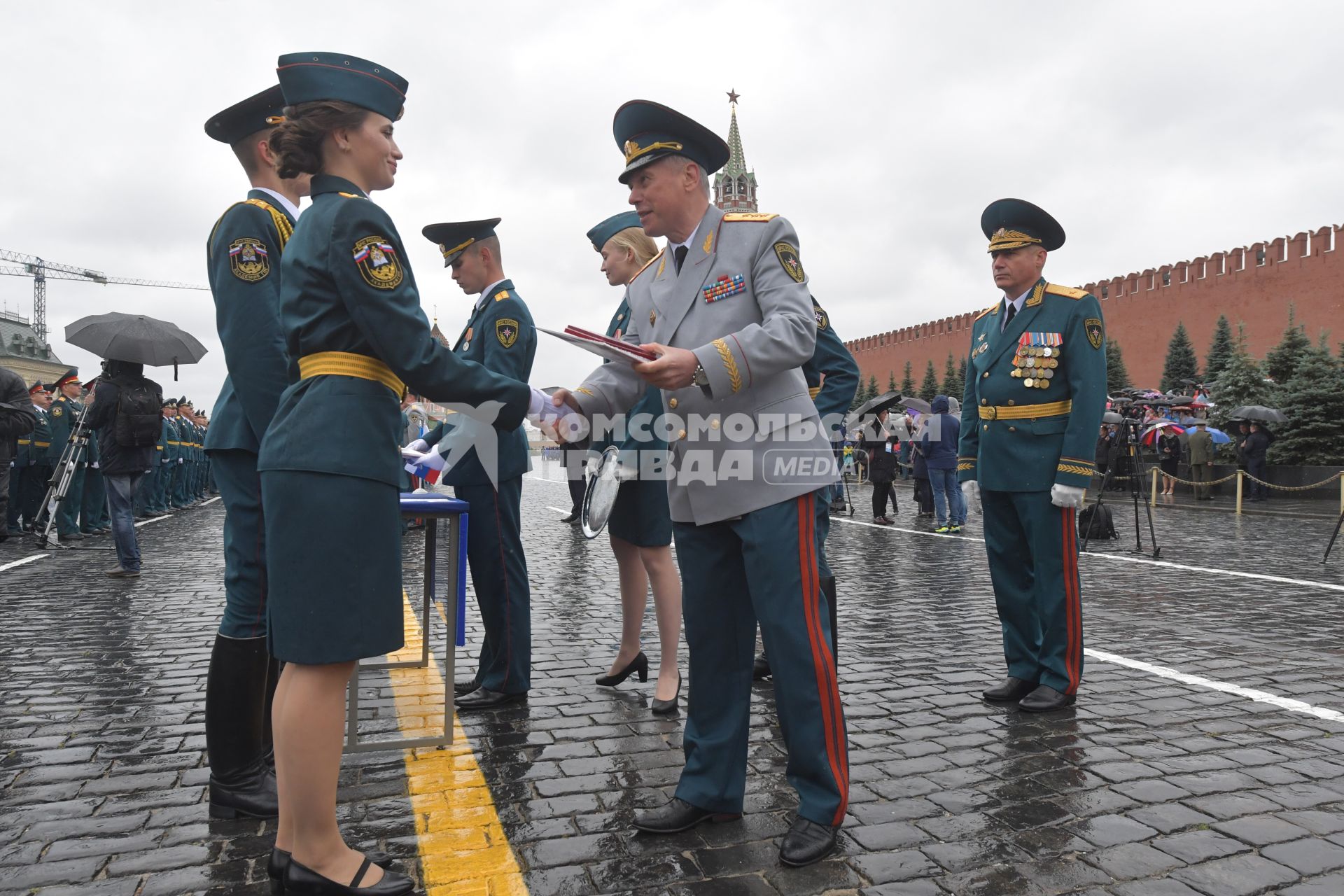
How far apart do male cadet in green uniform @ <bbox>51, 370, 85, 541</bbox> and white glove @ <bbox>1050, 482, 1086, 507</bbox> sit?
10.6m

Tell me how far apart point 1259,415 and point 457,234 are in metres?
20.0

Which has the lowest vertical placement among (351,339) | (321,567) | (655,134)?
(321,567)

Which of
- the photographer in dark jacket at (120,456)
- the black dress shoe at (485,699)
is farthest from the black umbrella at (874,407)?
the black dress shoe at (485,699)

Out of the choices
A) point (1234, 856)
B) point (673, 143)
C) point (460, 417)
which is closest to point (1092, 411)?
point (1234, 856)

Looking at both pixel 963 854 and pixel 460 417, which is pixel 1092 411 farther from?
pixel 460 417

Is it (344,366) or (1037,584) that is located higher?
(344,366)

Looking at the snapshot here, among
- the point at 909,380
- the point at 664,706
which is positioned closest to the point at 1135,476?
the point at 664,706

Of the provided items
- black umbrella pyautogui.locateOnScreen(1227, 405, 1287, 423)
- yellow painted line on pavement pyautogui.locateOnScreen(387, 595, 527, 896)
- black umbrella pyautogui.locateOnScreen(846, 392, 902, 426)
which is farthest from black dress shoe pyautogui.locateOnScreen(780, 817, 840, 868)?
black umbrella pyautogui.locateOnScreen(1227, 405, 1287, 423)

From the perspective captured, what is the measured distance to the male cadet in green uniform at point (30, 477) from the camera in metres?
12.5

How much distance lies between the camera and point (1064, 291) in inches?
173

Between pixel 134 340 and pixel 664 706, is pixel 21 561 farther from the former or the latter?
pixel 664 706

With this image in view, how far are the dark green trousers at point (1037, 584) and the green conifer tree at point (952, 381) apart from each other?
4463 centimetres

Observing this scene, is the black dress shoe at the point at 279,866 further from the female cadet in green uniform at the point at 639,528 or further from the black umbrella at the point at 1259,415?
the black umbrella at the point at 1259,415

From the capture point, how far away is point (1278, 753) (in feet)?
10.8
